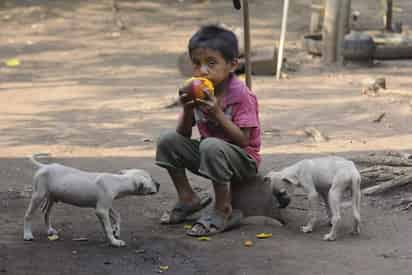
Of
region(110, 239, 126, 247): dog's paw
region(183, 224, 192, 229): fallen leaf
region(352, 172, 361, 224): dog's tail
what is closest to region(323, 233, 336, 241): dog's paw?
region(352, 172, 361, 224): dog's tail

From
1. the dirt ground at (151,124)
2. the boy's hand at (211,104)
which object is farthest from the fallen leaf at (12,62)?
the boy's hand at (211,104)

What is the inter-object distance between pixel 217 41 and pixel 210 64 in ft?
0.44

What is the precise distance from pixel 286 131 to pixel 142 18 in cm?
891

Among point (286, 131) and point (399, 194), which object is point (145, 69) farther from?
point (399, 194)

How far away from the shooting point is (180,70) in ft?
38.3

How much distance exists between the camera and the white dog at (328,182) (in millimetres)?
4512

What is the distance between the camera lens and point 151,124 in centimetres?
845

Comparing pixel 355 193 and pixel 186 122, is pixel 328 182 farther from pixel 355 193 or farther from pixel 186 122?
pixel 186 122

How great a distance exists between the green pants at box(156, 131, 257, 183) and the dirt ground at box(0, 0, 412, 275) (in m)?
0.34

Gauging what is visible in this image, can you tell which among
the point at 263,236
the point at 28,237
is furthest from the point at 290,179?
the point at 28,237

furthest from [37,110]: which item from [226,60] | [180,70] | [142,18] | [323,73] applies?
[142,18]

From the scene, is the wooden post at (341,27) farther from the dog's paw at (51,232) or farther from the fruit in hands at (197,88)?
the dog's paw at (51,232)

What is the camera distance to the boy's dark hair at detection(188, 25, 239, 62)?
4.64 meters

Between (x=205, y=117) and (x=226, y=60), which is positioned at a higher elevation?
(x=226, y=60)
